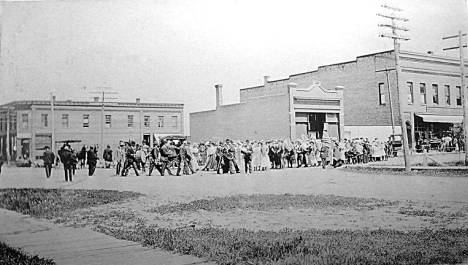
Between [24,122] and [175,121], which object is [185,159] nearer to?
[175,121]

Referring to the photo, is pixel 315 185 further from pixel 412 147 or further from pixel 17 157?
pixel 17 157

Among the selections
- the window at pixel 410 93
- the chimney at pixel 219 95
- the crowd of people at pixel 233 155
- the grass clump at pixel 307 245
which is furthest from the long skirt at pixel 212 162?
the window at pixel 410 93

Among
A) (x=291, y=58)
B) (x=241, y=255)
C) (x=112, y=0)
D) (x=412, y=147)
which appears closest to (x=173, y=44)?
(x=112, y=0)

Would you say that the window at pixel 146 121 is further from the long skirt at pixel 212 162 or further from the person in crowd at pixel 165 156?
the long skirt at pixel 212 162

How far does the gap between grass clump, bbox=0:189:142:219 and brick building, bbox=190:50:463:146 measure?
1.85 metres

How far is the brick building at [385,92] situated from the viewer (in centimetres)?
559

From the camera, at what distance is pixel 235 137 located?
17.4ft

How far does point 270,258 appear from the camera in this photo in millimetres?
4547

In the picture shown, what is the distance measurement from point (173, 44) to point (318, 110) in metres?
1.86

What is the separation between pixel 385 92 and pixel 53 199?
4.08 m

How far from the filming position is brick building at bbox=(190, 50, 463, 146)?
18.3 ft

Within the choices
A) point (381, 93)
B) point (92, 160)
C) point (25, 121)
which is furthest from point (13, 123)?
point (381, 93)

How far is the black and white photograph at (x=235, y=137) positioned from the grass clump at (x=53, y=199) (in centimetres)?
2

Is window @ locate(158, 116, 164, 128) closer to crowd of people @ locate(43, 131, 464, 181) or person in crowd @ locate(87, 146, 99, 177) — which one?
crowd of people @ locate(43, 131, 464, 181)
